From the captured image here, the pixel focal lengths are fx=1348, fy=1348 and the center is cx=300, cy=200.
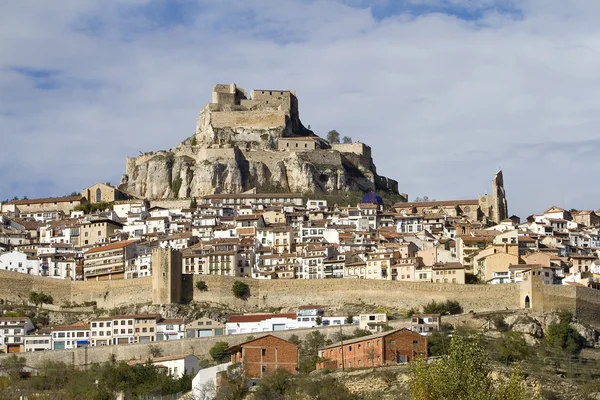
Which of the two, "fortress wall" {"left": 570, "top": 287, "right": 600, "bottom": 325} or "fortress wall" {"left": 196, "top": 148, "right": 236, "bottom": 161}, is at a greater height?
"fortress wall" {"left": 196, "top": 148, "right": 236, "bottom": 161}

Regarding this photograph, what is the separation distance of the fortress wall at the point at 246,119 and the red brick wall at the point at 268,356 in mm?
44328

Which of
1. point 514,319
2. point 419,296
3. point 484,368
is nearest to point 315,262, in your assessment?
point 419,296

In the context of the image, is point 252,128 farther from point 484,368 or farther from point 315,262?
point 484,368

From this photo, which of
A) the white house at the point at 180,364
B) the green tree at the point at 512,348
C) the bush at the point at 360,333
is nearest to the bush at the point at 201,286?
the white house at the point at 180,364

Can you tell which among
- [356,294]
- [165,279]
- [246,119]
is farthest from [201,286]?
[246,119]

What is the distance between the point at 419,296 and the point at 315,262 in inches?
381

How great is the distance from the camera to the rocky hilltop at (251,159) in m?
90.6

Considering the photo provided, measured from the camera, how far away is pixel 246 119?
314 ft

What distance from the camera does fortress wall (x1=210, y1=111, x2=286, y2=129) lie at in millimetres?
95625

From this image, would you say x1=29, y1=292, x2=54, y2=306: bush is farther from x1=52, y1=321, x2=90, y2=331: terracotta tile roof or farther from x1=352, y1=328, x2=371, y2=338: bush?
x1=352, y1=328, x2=371, y2=338: bush

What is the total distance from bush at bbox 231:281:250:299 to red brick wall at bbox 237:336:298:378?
43.9 feet

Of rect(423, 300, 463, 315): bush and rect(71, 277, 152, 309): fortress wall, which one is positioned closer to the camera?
rect(423, 300, 463, 315): bush

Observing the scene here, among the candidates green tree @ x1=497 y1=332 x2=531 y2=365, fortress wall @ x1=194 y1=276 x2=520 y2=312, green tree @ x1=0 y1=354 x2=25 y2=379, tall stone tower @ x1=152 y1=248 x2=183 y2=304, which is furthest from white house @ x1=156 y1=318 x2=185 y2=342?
green tree @ x1=497 y1=332 x2=531 y2=365

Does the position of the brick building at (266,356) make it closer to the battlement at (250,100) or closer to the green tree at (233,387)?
the green tree at (233,387)
